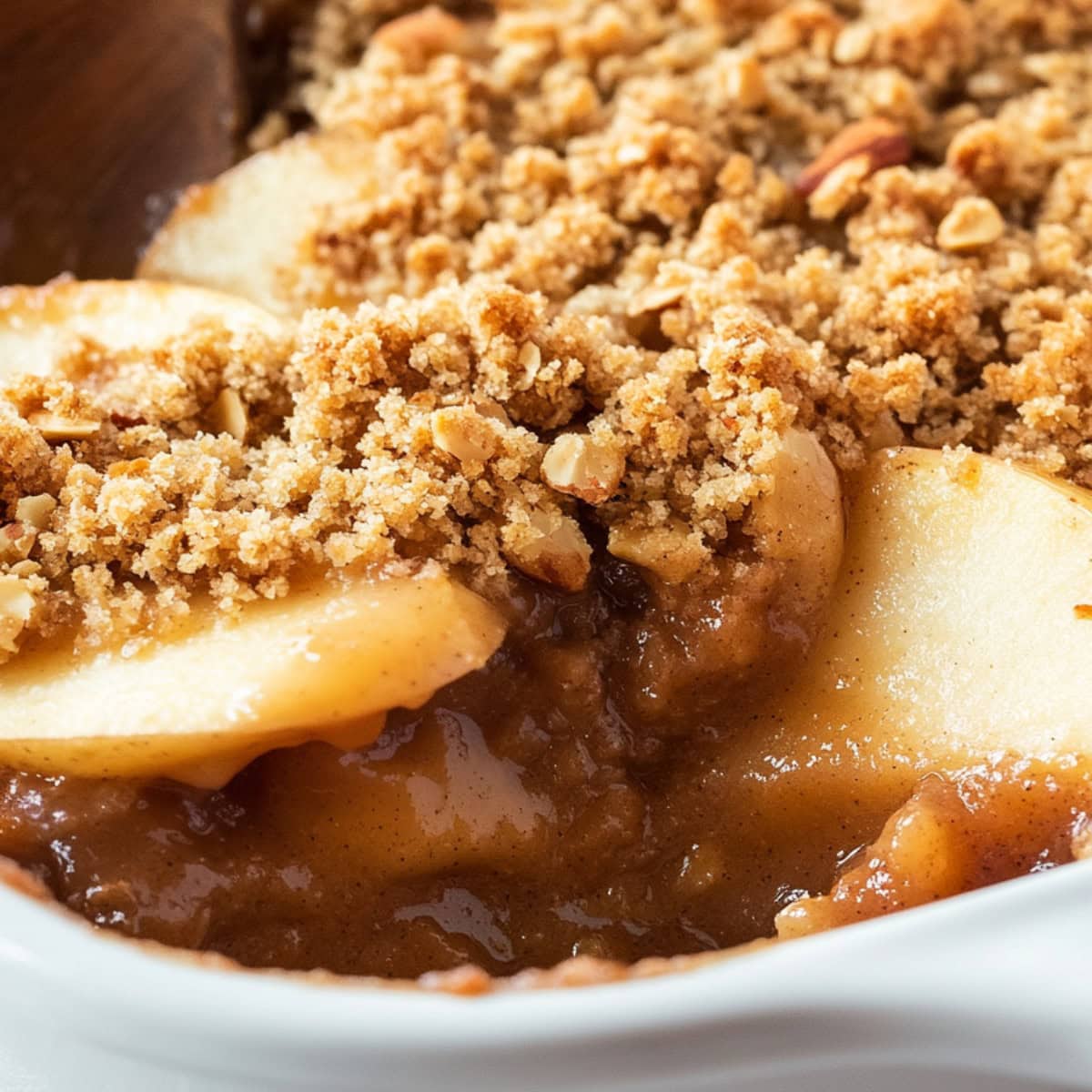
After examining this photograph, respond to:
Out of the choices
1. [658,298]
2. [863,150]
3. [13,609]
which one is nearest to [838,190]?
[863,150]

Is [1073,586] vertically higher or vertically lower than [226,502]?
lower

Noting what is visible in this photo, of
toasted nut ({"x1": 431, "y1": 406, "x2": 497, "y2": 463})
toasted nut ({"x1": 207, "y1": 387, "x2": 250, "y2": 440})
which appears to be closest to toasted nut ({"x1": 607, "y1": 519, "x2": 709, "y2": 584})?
toasted nut ({"x1": 431, "y1": 406, "x2": 497, "y2": 463})

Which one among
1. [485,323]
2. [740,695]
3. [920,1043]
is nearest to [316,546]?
[485,323]

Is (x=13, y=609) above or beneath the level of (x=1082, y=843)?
above

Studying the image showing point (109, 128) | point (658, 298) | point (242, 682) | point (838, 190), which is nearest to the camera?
point (242, 682)

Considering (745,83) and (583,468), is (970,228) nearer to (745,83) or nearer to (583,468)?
(745,83)

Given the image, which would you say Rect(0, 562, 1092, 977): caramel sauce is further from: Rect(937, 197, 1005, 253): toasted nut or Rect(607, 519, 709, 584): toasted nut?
Rect(937, 197, 1005, 253): toasted nut

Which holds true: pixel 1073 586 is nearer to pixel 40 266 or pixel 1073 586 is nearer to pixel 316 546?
pixel 316 546
